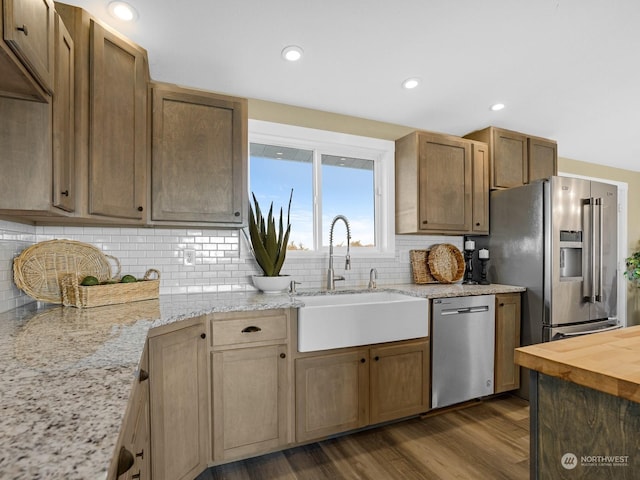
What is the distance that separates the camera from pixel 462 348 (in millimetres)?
2482

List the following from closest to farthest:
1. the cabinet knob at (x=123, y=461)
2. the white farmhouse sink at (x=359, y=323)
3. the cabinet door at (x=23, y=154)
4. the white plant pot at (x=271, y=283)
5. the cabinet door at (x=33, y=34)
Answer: the cabinet knob at (x=123, y=461) < the cabinet door at (x=33, y=34) < the cabinet door at (x=23, y=154) < the white farmhouse sink at (x=359, y=323) < the white plant pot at (x=271, y=283)

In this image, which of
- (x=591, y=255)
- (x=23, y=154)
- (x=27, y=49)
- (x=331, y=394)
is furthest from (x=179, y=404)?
(x=591, y=255)

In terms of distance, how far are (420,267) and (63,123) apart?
2.69 meters

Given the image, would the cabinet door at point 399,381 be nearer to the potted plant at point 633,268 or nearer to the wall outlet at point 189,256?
the wall outlet at point 189,256

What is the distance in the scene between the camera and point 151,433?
4.67 feet

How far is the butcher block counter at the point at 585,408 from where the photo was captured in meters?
0.86

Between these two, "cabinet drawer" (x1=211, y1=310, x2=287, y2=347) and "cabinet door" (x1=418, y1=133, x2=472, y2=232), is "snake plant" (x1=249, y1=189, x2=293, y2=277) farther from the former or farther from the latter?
"cabinet door" (x1=418, y1=133, x2=472, y2=232)

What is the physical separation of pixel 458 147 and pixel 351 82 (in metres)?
1.16

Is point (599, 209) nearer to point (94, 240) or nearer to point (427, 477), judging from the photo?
point (427, 477)

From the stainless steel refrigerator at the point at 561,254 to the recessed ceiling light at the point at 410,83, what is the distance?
4.11ft

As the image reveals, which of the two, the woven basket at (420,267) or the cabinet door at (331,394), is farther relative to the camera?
the woven basket at (420,267)

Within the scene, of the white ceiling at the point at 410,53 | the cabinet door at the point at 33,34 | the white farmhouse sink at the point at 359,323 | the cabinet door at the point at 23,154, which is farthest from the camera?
the white farmhouse sink at the point at 359,323

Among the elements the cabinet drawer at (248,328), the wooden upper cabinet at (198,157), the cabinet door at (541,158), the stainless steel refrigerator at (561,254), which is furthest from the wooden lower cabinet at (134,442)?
the cabinet door at (541,158)

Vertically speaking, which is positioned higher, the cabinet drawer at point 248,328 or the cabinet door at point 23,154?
the cabinet door at point 23,154
